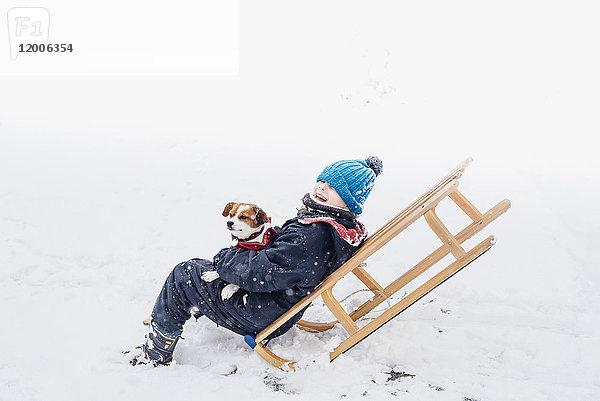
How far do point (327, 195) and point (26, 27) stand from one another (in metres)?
Result: 13.8

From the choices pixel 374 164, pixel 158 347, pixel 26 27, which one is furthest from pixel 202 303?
pixel 26 27

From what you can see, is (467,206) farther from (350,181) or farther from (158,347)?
(158,347)

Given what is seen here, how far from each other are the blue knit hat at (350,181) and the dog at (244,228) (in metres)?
0.44

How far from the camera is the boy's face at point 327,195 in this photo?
114 inches

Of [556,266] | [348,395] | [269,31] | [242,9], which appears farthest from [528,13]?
[348,395]

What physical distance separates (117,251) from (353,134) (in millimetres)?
5011

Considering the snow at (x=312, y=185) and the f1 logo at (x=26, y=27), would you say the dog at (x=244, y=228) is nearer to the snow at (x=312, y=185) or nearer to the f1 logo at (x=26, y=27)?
the snow at (x=312, y=185)

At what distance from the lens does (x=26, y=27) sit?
13.5 m

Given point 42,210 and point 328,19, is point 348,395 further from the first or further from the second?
point 328,19

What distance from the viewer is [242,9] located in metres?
14.5

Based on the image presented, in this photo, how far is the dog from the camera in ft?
9.42

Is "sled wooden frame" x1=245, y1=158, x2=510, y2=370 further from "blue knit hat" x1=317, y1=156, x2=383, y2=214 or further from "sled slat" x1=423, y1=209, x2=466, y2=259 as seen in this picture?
"blue knit hat" x1=317, y1=156, x2=383, y2=214

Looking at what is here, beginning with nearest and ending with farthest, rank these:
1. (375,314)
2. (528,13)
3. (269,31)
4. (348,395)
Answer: (348,395) → (375,314) → (528,13) → (269,31)

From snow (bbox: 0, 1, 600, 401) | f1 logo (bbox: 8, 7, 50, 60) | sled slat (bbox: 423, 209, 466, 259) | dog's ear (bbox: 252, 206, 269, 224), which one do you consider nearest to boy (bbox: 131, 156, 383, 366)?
dog's ear (bbox: 252, 206, 269, 224)
